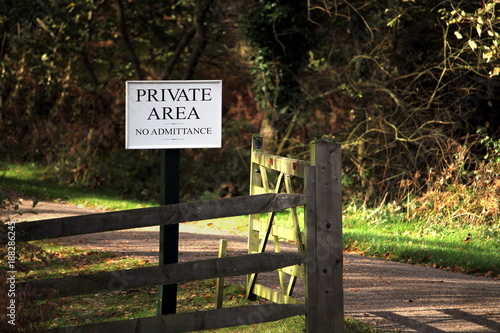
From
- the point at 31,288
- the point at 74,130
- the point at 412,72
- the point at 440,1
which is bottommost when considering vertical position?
the point at 31,288

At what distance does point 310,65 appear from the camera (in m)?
16.6

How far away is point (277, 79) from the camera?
53.7 ft

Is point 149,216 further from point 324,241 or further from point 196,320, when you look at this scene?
point 324,241

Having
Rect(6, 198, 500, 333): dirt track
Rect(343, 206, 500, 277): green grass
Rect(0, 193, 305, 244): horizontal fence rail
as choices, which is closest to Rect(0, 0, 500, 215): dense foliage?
Rect(343, 206, 500, 277): green grass

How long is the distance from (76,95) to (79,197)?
4798 mm

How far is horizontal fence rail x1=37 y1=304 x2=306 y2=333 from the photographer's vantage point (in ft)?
16.6

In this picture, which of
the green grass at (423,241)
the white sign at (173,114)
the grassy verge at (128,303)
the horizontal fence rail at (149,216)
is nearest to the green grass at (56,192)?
the green grass at (423,241)

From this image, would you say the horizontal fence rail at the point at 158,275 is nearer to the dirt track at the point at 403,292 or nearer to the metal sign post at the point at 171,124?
the metal sign post at the point at 171,124

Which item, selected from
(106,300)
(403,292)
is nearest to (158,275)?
(106,300)

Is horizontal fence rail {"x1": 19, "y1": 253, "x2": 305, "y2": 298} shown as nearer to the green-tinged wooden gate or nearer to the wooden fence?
the wooden fence

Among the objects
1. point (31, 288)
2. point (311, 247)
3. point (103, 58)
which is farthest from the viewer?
point (103, 58)

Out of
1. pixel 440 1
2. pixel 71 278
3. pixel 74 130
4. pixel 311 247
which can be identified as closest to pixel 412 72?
pixel 440 1

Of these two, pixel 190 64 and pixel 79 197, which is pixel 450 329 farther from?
pixel 190 64

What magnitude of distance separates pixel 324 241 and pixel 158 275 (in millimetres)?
1331
